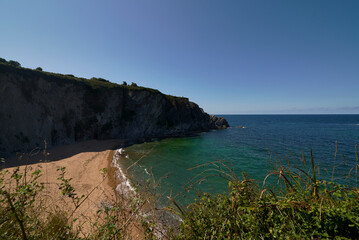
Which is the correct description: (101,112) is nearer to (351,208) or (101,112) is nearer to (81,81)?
(81,81)

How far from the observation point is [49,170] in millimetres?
14328

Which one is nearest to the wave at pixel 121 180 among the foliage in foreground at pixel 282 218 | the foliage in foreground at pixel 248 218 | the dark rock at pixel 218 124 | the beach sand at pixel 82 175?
the beach sand at pixel 82 175

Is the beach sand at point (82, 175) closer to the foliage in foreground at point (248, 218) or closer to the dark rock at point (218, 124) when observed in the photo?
the foliage in foreground at point (248, 218)

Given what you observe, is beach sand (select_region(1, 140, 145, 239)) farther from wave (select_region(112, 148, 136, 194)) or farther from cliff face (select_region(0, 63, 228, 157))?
cliff face (select_region(0, 63, 228, 157))

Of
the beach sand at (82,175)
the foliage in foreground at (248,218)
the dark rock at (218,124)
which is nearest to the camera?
the foliage in foreground at (248,218)

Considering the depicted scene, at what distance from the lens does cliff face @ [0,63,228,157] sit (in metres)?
20.2

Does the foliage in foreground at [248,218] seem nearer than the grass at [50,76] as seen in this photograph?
Yes

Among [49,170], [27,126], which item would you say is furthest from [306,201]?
[27,126]

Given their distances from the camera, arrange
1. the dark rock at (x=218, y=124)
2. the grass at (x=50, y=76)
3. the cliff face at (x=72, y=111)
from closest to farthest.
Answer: the cliff face at (x=72, y=111) < the grass at (x=50, y=76) < the dark rock at (x=218, y=124)

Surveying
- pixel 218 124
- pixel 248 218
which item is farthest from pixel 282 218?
pixel 218 124

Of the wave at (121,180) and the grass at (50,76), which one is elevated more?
the grass at (50,76)

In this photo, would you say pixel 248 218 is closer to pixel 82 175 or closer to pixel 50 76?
pixel 82 175

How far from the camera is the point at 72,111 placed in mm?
28594

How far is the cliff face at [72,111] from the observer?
795 inches
